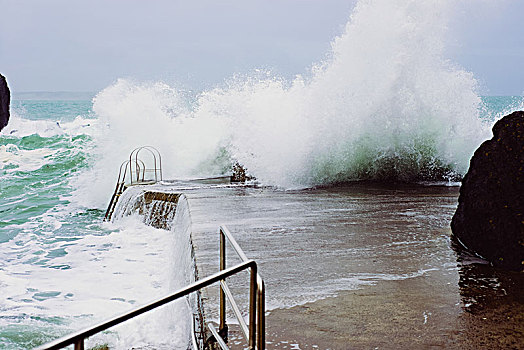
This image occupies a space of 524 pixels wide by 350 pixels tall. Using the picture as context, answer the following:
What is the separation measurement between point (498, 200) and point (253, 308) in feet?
9.25

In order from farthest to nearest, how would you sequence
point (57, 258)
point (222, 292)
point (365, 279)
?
point (57, 258), point (365, 279), point (222, 292)

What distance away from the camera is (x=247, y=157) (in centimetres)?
915

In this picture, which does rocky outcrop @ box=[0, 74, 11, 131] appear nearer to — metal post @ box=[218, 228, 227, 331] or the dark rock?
the dark rock

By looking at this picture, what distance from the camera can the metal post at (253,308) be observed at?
1.67 m

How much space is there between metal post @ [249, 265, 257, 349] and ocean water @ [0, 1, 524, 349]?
1463 millimetres

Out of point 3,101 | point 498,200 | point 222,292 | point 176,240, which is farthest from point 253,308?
point 3,101

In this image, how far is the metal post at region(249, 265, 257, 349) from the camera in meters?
1.67

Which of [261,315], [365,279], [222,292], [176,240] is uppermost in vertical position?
[261,315]

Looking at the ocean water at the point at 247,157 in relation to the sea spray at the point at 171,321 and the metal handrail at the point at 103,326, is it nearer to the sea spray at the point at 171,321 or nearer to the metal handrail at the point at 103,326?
the sea spray at the point at 171,321

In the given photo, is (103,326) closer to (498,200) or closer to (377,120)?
(498,200)

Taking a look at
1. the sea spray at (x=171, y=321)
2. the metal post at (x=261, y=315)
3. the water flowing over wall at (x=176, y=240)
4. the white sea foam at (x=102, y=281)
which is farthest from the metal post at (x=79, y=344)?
the white sea foam at (x=102, y=281)

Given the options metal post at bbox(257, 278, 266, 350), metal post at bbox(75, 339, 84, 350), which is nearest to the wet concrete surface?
metal post at bbox(257, 278, 266, 350)

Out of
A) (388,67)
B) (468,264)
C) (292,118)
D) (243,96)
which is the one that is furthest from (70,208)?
(468,264)

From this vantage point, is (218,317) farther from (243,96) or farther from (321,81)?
(243,96)
